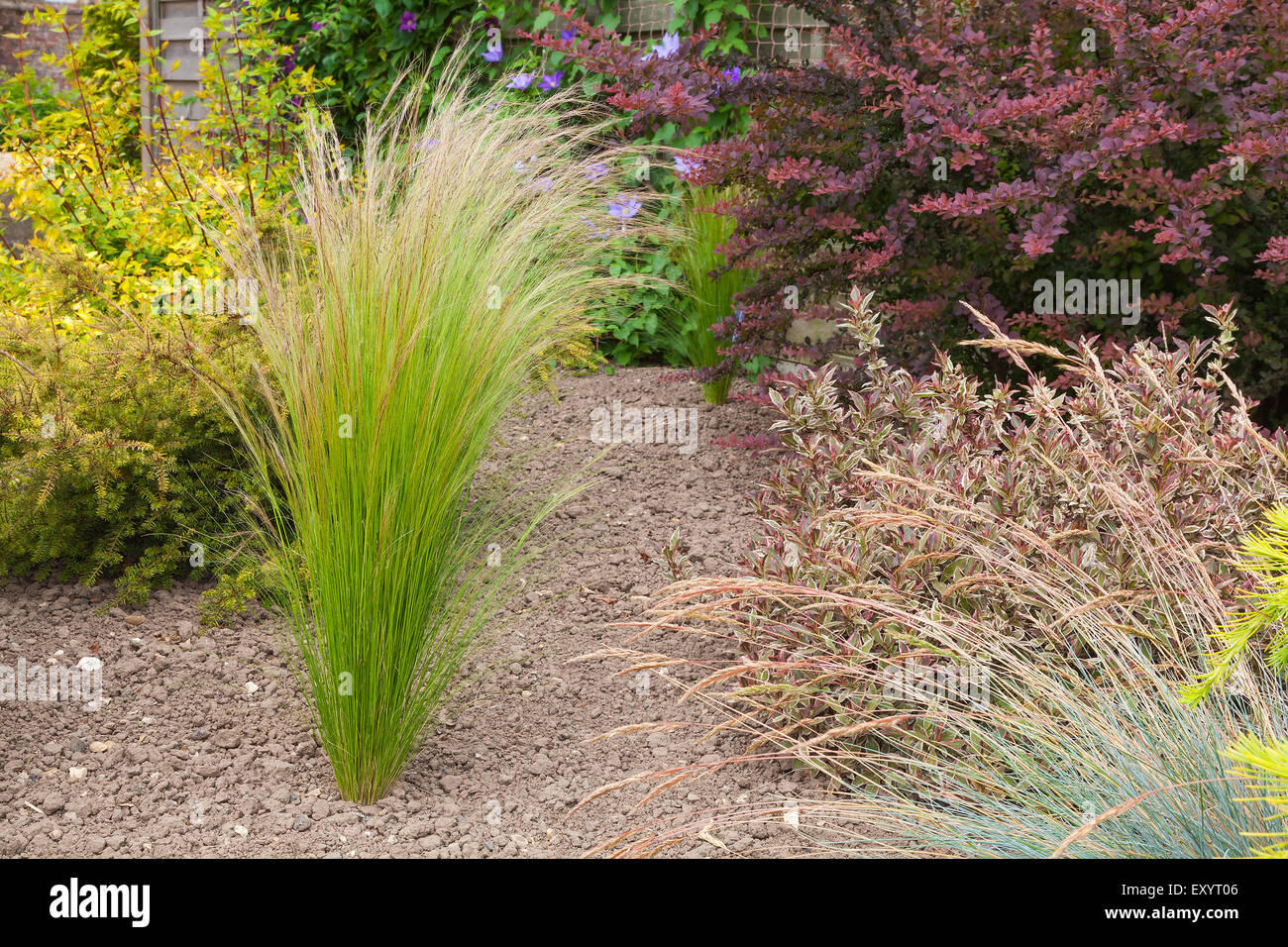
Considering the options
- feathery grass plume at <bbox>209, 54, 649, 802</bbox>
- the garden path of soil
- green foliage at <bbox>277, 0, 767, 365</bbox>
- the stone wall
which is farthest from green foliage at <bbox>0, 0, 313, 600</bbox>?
the stone wall

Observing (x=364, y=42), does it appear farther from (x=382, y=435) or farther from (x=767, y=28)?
(x=382, y=435)

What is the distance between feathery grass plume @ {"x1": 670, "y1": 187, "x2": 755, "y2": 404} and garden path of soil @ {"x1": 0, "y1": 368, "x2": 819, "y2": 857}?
1367 mm

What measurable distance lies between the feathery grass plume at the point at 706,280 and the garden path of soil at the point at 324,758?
4.48ft

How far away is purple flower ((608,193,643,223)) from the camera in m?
4.14

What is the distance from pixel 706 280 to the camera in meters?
4.88

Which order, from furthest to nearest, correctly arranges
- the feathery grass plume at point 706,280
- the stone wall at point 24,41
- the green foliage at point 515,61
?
the stone wall at point 24,41
the green foliage at point 515,61
the feathery grass plume at point 706,280

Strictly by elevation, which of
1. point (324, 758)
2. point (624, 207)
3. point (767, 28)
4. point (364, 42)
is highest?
point (364, 42)

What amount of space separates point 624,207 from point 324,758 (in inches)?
119

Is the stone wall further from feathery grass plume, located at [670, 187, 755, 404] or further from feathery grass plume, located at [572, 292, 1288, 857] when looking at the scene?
feathery grass plume, located at [572, 292, 1288, 857]

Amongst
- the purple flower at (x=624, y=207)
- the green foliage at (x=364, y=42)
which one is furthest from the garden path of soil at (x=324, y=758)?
the green foliage at (x=364, y=42)

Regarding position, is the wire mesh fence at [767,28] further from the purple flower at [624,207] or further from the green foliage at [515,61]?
the purple flower at [624,207]

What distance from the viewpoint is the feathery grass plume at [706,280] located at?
4.67 m

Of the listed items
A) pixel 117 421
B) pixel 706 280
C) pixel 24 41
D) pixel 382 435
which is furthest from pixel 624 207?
pixel 24 41

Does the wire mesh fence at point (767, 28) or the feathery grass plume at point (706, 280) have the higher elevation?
the wire mesh fence at point (767, 28)
